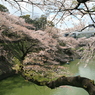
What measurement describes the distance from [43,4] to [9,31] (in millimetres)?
4869

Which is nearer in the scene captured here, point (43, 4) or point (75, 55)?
point (43, 4)

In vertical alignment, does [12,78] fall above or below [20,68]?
below

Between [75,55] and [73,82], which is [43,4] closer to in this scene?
[73,82]

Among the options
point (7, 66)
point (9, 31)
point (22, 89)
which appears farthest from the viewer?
point (9, 31)

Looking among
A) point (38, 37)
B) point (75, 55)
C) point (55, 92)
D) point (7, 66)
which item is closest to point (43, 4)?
point (55, 92)

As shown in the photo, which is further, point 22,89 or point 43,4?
point 22,89

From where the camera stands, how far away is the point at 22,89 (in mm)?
4457

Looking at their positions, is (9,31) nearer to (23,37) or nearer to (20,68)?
(23,37)

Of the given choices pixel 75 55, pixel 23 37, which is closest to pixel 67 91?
pixel 23 37

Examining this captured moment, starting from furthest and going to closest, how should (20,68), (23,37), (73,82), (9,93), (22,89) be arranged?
(23,37), (22,89), (9,93), (20,68), (73,82)

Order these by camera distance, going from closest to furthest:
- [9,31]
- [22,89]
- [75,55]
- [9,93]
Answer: [9,93]
[22,89]
[9,31]
[75,55]

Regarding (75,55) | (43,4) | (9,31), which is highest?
(43,4)

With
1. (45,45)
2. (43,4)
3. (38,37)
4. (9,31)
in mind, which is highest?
(43,4)

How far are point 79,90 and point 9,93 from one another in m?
2.92
